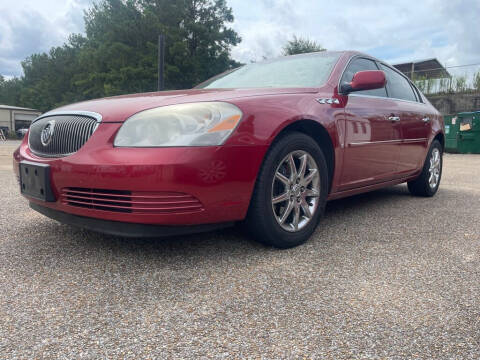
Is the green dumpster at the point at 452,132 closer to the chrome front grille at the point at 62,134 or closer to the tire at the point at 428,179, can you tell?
the tire at the point at 428,179

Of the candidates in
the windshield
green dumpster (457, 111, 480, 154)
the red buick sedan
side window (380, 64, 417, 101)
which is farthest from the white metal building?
the red buick sedan

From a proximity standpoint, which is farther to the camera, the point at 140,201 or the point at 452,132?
the point at 452,132

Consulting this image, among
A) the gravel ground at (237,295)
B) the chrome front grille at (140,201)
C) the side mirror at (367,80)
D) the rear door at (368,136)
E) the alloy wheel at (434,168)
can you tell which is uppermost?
the side mirror at (367,80)

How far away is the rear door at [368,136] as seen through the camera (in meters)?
2.93

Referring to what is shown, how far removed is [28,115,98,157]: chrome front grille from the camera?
6.92ft

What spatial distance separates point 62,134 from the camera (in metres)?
2.20

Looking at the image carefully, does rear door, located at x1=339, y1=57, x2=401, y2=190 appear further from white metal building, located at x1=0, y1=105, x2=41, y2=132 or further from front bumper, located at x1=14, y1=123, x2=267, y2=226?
white metal building, located at x1=0, y1=105, x2=41, y2=132

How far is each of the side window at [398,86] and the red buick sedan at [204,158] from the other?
0.99 metres

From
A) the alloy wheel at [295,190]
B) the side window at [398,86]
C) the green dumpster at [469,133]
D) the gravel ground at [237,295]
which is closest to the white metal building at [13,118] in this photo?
the green dumpster at [469,133]

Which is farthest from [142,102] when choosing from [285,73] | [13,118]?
[13,118]

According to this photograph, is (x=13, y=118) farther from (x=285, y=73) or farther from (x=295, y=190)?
(x=295, y=190)

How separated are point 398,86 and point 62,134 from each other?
3206mm

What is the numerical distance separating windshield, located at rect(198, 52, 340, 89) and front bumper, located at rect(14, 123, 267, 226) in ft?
3.13

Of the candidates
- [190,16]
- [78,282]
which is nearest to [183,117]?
→ [78,282]
